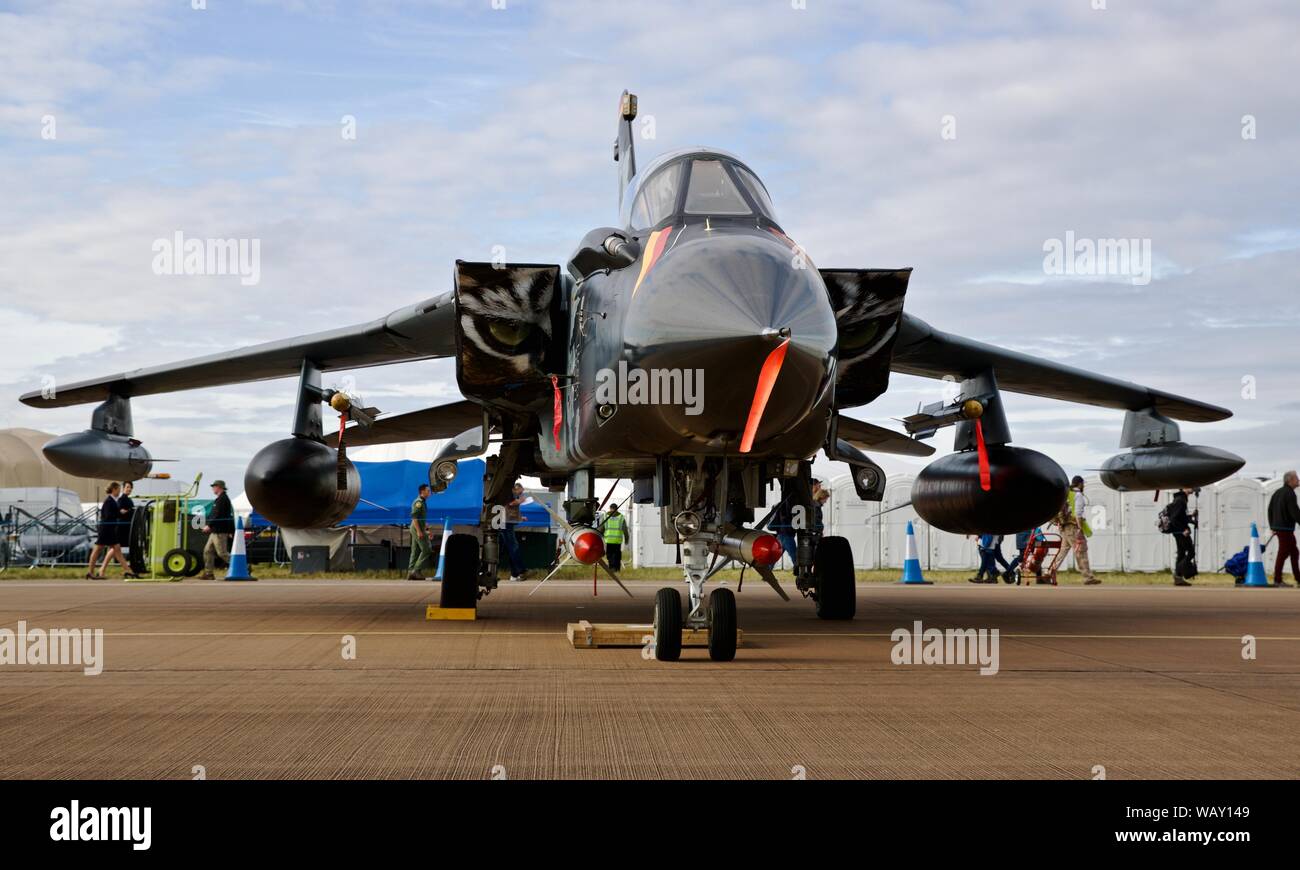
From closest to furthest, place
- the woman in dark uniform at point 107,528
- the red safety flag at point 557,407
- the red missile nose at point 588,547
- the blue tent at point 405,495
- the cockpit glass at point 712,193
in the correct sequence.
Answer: the cockpit glass at point 712,193
the red missile nose at point 588,547
the red safety flag at point 557,407
the woman in dark uniform at point 107,528
the blue tent at point 405,495

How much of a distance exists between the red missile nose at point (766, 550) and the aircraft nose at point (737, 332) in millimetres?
712

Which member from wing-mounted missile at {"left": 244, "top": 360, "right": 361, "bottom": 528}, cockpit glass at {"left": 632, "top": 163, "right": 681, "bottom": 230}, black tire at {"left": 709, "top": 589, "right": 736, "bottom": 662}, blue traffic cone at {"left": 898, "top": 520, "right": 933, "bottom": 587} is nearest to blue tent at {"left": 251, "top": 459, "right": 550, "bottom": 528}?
blue traffic cone at {"left": 898, "top": 520, "right": 933, "bottom": 587}

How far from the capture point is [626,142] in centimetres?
1224

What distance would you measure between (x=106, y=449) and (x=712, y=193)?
8.35 metres

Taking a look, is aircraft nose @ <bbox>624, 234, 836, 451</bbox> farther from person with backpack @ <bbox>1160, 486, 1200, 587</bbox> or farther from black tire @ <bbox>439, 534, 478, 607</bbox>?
person with backpack @ <bbox>1160, 486, 1200, 587</bbox>

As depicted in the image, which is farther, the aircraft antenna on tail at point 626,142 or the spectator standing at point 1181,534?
the spectator standing at point 1181,534

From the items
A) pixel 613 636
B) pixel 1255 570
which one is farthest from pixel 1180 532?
pixel 613 636

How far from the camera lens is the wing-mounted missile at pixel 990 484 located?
11133mm

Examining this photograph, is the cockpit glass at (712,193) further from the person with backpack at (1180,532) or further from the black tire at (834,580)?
the person with backpack at (1180,532)

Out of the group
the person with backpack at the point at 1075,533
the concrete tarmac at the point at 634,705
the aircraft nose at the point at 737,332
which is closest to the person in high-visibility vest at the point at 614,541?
the person with backpack at the point at 1075,533

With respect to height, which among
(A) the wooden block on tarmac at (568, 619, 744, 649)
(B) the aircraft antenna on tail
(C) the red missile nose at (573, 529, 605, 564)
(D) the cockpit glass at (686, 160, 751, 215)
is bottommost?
(A) the wooden block on tarmac at (568, 619, 744, 649)

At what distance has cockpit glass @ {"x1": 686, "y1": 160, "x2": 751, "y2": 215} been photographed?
25.7 feet

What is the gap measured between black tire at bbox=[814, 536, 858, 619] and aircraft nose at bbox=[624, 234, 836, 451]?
15.7 feet
